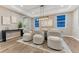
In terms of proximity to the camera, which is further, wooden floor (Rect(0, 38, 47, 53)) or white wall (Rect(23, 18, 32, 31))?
white wall (Rect(23, 18, 32, 31))

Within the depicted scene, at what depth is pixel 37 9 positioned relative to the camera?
6.80 feet

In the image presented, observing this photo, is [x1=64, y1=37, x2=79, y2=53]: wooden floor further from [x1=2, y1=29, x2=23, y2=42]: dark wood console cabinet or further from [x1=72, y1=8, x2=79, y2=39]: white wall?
[x1=2, y1=29, x2=23, y2=42]: dark wood console cabinet

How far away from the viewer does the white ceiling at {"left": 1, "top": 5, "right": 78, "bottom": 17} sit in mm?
1961

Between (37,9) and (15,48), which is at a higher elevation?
(37,9)

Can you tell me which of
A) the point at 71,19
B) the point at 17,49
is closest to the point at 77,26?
the point at 71,19

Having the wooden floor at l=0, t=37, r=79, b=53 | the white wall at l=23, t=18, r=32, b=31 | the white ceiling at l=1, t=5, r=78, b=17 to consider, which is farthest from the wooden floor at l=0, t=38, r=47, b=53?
the white ceiling at l=1, t=5, r=78, b=17

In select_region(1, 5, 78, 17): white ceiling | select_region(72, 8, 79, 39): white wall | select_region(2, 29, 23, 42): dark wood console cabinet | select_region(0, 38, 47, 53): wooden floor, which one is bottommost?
select_region(0, 38, 47, 53): wooden floor

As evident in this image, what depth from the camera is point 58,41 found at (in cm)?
210

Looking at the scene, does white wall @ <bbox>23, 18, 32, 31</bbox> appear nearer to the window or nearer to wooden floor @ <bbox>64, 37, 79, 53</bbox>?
the window

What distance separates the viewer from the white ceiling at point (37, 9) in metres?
1.96

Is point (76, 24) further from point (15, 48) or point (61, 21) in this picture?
point (15, 48)

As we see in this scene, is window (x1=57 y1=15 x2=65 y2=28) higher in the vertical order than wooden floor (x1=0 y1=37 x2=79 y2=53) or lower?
higher

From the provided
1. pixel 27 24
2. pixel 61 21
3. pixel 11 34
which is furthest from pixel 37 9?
pixel 11 34

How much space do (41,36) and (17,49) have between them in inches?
33.8
